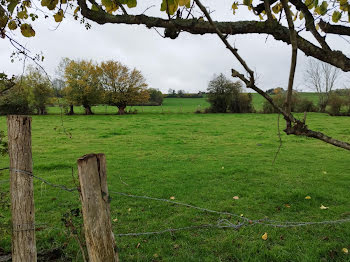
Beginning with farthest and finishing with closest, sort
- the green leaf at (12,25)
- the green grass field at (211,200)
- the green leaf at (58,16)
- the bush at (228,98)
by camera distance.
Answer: the bush at (228,98), the green grass field at (211,200), the green leaf at (12,25), the green leaf at (58,16)

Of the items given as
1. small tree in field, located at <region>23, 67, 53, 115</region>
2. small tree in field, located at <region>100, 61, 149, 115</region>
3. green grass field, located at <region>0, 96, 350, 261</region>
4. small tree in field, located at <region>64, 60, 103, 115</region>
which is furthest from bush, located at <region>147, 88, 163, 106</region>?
green grass field, located at <region>0, 96, 350, 261</region>

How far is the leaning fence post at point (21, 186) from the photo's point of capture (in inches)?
97.4

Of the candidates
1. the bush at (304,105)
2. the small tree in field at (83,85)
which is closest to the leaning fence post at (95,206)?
the small tree in field at (83,85)

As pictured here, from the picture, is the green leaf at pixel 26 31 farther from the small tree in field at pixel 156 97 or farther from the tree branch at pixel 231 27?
the small tree in field at pixel 156 97

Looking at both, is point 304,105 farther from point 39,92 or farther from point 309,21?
point 309,21

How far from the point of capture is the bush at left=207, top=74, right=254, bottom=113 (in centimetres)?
4469

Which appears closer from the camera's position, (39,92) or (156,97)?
(39,92)

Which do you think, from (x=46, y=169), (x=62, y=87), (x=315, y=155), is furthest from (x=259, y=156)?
(x=62, y=87)

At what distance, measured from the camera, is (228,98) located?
45188 millimetres

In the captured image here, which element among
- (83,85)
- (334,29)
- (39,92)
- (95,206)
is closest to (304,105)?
(83,85)

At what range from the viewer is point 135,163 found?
10.6 metres

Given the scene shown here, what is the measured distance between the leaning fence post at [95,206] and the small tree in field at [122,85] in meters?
42.5

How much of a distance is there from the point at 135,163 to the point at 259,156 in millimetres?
5458

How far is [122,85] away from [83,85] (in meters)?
6.49
